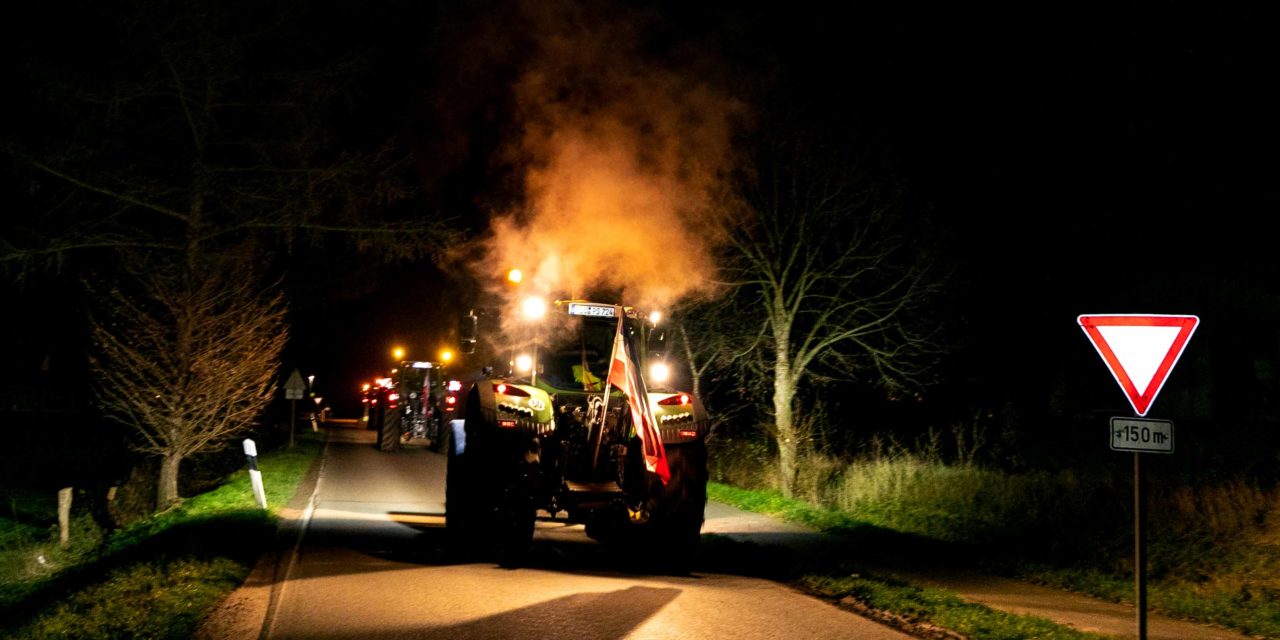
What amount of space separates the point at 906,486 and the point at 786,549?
4748 millimetres

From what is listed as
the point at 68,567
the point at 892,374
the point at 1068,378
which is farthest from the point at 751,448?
the point at 1068,378

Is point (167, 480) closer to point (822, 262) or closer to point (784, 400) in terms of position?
point (784, 400)

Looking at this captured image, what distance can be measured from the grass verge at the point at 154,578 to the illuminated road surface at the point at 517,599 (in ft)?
2.18

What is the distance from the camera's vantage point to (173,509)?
1652 cm

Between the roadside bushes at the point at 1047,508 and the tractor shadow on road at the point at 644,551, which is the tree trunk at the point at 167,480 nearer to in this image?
the tractor shadow on road at the point at 644,551

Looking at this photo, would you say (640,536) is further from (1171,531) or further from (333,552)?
(1171,531)

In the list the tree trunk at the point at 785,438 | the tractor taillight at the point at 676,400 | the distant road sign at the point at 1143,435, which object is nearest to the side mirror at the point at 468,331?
the tractor taillight at the point at 676,400

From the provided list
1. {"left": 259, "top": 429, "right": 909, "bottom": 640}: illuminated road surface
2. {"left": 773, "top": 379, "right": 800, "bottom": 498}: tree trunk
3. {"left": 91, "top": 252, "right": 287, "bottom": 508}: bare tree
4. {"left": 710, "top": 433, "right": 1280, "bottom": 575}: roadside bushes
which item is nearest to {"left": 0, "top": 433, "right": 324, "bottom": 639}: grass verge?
{"left": 259, "top": 429, "right": 909, "bottom": 640}: illuminated road surface

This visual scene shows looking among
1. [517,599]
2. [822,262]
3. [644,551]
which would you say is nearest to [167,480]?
[644,551]

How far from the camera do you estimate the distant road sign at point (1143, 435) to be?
6734mm

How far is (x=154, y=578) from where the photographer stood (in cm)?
934

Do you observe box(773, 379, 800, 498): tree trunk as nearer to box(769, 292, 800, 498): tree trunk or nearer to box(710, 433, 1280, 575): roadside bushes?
box(769, 292, 800, 498): tree trunk

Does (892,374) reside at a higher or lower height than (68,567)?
higher

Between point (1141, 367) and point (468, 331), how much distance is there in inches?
276
